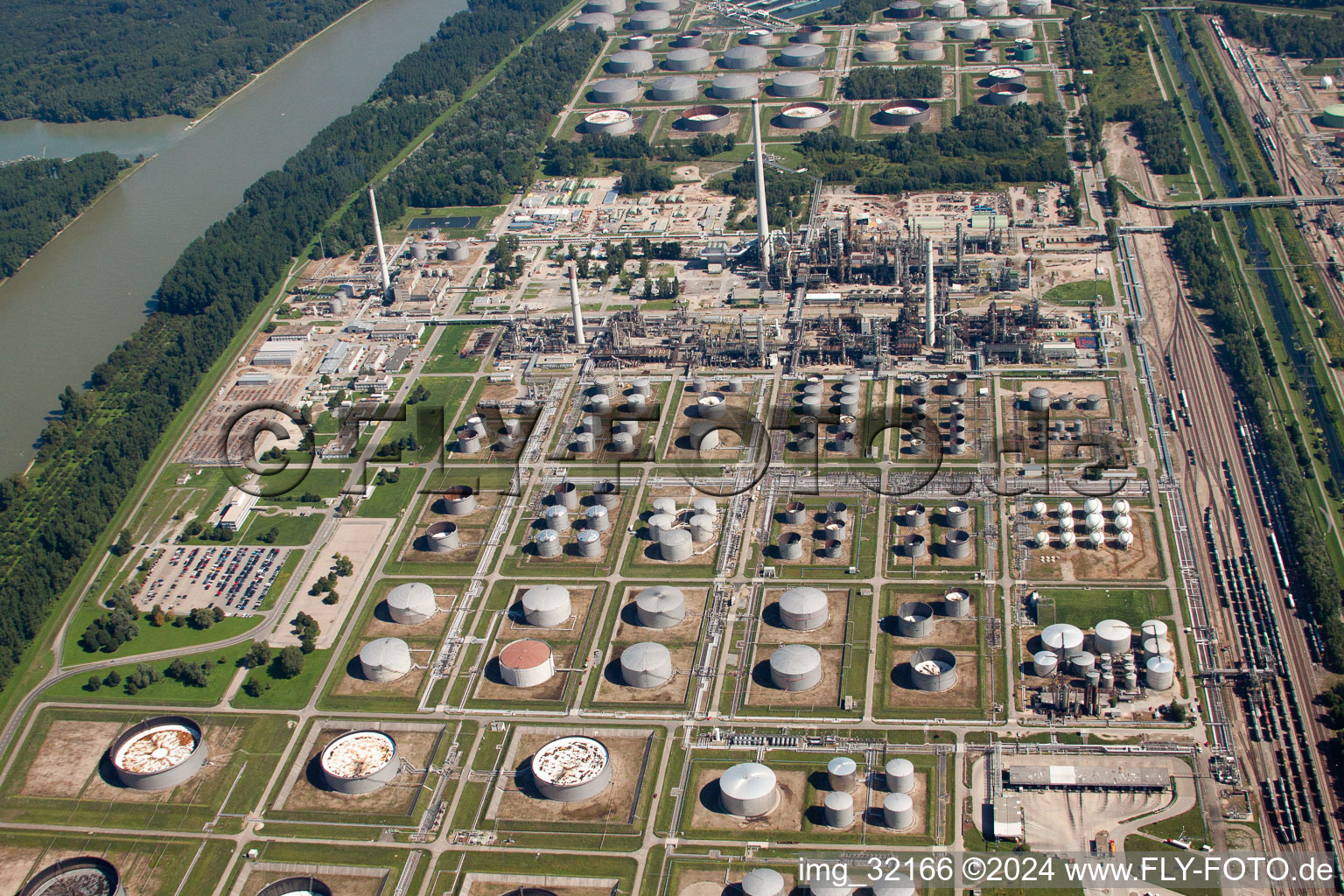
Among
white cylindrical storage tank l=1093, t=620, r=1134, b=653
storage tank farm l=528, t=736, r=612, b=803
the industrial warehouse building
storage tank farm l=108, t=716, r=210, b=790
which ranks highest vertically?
white cylindrical storage tank l=1093, t=620, r=1134, b=653

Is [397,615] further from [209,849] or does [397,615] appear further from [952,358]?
[952,358]

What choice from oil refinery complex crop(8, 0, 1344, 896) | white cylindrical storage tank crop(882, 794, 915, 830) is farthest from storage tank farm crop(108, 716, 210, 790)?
white cylindrical storage tank crop(882, 794, 915, 830)

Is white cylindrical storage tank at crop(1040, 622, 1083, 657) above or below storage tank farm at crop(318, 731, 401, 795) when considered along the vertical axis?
above

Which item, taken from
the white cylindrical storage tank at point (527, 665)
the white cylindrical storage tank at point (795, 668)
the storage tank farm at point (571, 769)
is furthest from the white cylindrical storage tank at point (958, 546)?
the storage tank farm at point (571, 769)

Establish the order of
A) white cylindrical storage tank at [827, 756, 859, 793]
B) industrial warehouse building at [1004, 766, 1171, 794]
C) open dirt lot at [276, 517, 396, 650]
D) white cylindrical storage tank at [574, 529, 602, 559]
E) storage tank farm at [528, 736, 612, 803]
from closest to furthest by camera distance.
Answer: industrial warehouse building at [1004, 766, 1171, 794], white cylindrical storage tank at [827, 756, 859, 793], storage tank farm at [528, 736, 612, 803], open dirt lot at [276, 517, 396, 650], white cylindrical storage tank at [574, 529, 602, 559]

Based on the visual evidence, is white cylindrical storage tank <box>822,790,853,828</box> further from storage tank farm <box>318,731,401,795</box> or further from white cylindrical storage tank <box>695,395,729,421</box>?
white cylindrical storage tank <box>695,395,729,421</box>

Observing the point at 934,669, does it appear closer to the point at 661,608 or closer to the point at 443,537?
the point at 661,608

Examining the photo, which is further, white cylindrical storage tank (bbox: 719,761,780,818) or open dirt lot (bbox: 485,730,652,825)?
open dirt lot (bbox: 485,730,652,825)

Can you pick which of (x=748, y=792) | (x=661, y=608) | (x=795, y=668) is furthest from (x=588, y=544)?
(x=748, y=792)

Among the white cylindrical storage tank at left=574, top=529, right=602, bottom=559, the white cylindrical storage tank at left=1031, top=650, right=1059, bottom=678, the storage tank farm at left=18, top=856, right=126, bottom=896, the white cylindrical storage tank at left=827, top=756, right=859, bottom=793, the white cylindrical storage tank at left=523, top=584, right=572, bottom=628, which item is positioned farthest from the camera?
the white cylindrical storage tank at left=574, top=529, right=602, bottom=559
